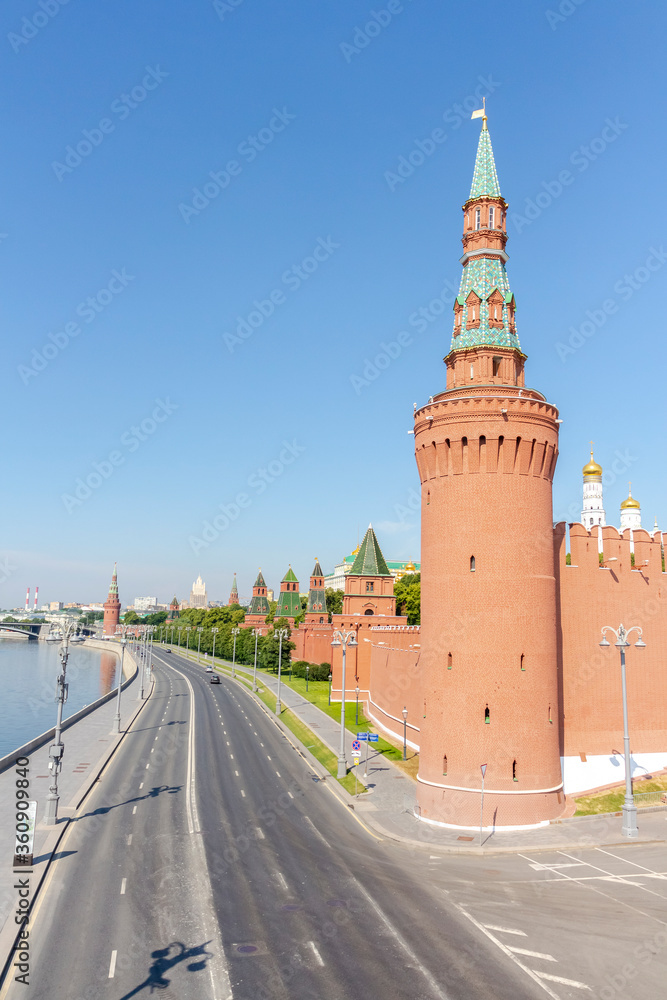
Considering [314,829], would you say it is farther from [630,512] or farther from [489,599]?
[630,512]

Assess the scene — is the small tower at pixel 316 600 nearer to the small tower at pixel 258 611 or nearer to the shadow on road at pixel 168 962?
the small tower at pixel 258 611

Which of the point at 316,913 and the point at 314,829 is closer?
the point at 316,913

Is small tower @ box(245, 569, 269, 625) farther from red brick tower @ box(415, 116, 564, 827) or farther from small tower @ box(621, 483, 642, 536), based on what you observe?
red brick tower @ box(415, 116, 564, 827)

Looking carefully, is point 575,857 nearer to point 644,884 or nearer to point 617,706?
point 644,884

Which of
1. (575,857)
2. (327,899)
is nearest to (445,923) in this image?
(327,899)

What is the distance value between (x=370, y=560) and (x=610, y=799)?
44.3 metres

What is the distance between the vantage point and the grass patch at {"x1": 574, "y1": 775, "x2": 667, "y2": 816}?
30609 mm

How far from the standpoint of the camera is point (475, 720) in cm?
2930

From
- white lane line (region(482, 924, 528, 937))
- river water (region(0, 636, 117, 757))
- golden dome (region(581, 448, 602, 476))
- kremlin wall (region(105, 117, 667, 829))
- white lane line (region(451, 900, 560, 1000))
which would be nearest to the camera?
white lane line (region(451, 900, 560, 1000))

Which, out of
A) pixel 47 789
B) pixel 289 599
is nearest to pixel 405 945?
pixel 47 789

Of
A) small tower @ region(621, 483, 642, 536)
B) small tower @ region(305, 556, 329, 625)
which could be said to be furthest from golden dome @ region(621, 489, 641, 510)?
small tower @ region(305, 556, 329, 625)

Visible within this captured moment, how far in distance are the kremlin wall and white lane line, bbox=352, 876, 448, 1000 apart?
9325 mm

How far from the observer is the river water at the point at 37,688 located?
65688 millimetres

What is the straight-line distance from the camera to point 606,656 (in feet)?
116
